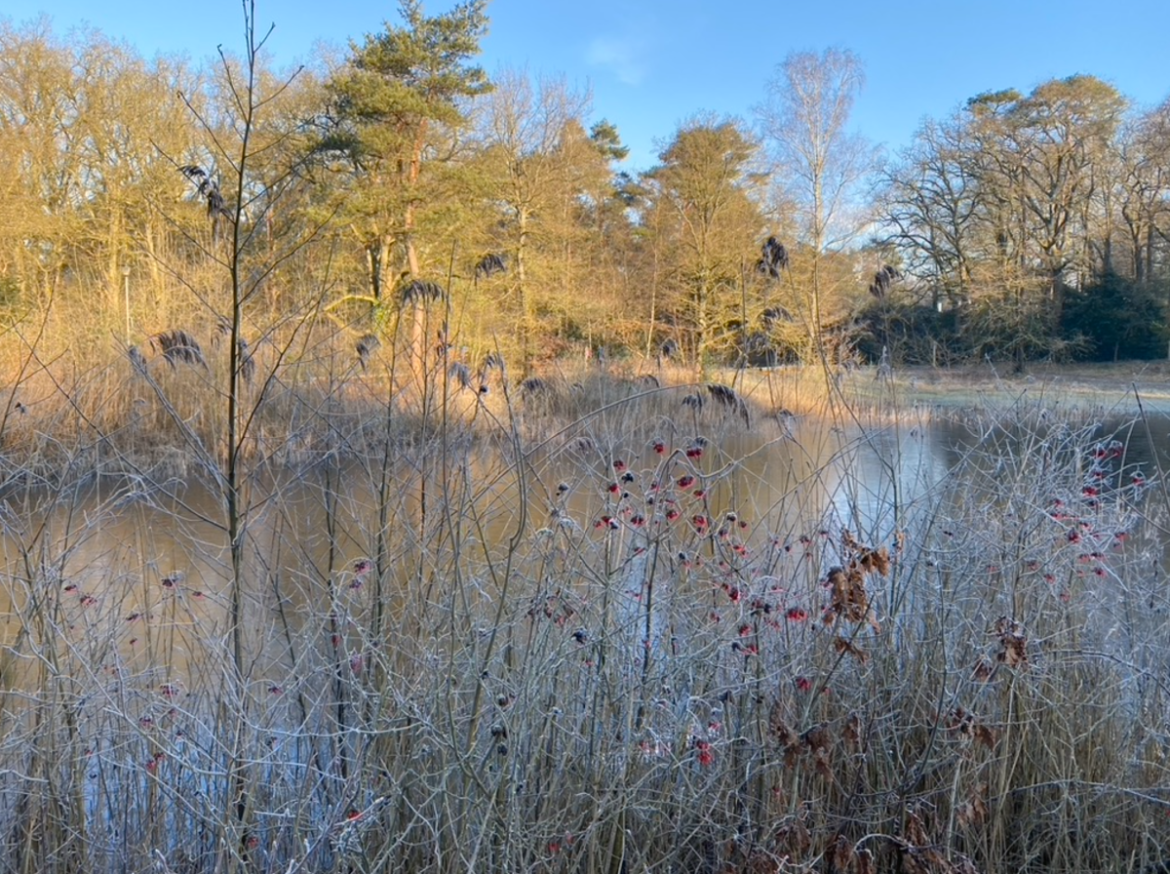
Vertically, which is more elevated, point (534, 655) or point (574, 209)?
point (574, 209)

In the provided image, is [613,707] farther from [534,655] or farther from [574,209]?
[574,209]

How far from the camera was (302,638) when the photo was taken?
2311mm

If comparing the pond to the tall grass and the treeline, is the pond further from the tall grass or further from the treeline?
the treeline

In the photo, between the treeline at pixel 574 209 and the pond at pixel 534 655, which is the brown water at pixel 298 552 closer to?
the pond at pixel 534 655

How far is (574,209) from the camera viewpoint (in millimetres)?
20156

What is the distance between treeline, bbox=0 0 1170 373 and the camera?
11641mm

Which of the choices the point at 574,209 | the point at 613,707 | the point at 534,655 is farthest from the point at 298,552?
the point at 574,209

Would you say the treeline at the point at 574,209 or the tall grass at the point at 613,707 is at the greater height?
the treeline at the point at 574,209

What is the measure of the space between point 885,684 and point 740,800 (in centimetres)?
47

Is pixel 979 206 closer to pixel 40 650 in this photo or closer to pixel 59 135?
pixel 59 135

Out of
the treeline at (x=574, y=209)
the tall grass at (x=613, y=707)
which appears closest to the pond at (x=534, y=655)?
the tall grass at (x=613, y=707)

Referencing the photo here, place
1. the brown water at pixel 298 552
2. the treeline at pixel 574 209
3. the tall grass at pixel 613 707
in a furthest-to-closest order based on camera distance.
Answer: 1. the treeline at pixel 574 209
2. the brown water at pixel 298 552
3. the tall grass at pixel 613 707

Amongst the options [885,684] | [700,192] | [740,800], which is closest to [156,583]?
[740,800]

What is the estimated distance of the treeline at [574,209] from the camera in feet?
38.2
